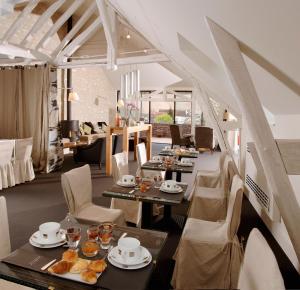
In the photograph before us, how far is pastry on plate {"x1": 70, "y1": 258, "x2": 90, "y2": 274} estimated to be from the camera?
4.63 feet

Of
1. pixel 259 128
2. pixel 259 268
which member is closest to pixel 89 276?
pixel 259 268

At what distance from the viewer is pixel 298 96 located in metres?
1.90

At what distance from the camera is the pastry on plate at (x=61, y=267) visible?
4.58 ft

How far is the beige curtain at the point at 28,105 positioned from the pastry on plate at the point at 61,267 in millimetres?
5504

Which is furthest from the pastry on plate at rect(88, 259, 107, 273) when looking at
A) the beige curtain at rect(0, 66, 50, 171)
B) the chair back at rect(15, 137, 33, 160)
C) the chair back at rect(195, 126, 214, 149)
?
the chair back at rect(195, 126, 214, 149)

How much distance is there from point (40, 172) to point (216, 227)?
16.3ft

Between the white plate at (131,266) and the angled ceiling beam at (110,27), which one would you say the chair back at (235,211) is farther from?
the angled ceiling beam at (110,27)

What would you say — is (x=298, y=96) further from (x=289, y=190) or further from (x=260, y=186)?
(x=260, y=186)

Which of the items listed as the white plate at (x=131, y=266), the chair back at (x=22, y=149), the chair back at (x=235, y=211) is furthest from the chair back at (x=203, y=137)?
the white plate at (x=131, y=266)

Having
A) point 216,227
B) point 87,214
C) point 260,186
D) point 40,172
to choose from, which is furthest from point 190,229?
point 40,172

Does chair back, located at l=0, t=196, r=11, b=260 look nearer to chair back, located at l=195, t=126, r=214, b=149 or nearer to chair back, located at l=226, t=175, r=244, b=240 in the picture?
chair back, located at l=226, t=175, r=244, b=240

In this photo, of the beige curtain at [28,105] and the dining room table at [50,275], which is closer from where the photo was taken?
the dining room table at [50,275]

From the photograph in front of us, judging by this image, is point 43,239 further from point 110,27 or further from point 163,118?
point 163,118

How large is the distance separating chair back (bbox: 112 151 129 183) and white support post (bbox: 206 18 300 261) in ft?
7.91
